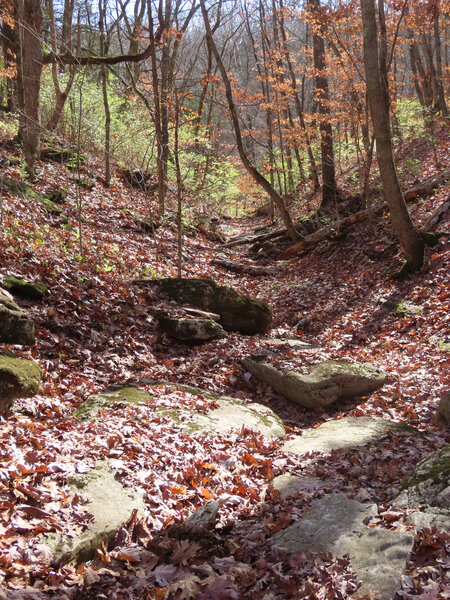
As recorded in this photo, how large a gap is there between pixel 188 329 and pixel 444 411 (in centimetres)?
469

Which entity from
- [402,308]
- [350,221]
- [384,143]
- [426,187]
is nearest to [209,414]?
[402,308]

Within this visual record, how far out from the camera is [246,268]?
14.2m

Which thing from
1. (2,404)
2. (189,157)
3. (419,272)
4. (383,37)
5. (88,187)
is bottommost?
(2,404)

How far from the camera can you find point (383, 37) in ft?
35.6

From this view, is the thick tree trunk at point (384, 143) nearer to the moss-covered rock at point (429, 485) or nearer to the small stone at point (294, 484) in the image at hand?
the moss-covered rock at point (429, 485)

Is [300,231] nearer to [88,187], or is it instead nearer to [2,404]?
[88,187]

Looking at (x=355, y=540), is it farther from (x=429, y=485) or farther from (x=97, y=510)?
(x=97, y=510)

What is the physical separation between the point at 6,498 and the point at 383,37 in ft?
41.4

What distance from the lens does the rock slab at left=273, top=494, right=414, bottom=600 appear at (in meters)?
2.57

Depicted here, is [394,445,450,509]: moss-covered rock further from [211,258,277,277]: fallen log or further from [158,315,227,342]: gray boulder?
[211,258,277,277]: fallen log

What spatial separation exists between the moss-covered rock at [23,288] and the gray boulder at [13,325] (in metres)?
0.97

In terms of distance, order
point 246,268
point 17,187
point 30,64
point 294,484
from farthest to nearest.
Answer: point 246,268 < point 30,64 < point 17,187 < point 294,484

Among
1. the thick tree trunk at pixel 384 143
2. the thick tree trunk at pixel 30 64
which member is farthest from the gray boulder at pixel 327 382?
the thick tree trunk at pixel 30 64

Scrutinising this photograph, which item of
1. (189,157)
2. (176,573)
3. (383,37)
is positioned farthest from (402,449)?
(189,157)
